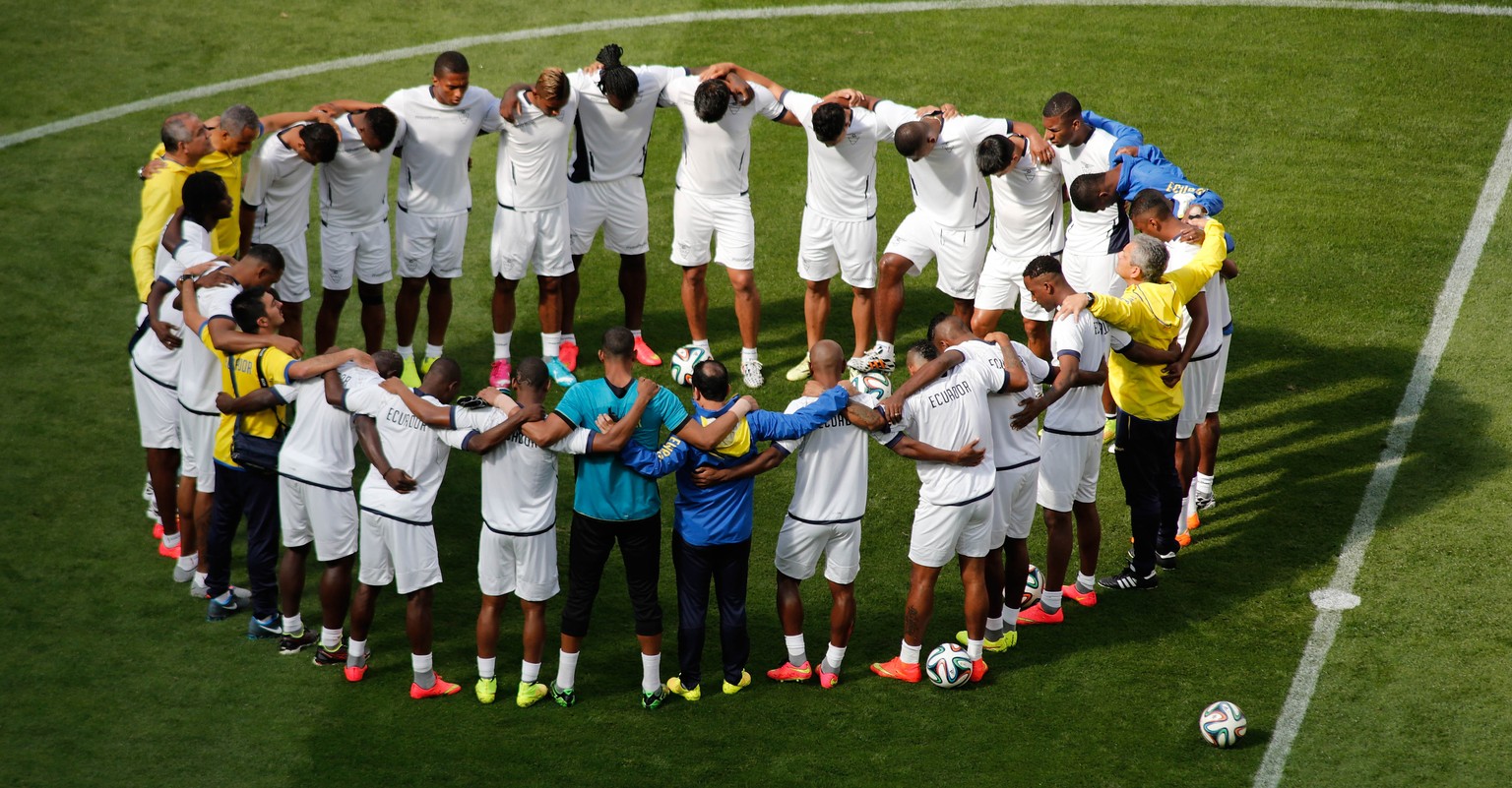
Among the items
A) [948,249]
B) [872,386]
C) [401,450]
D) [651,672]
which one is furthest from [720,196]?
[651,672]

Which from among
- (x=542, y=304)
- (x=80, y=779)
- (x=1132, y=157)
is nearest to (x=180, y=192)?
(x=542, y=304)

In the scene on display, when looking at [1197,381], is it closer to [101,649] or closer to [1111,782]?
[1111,782]

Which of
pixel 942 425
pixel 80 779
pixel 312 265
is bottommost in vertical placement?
pixel 80 779

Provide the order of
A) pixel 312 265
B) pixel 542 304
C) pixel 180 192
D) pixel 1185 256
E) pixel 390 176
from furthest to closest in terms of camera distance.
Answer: pixel 390 176, pixel 312 265, pixel 542 304, pixel 180 192, pixel 1185 256

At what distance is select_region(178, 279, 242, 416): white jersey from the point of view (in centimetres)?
879

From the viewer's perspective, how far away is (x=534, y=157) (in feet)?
36.6

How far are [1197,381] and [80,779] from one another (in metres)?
7.18

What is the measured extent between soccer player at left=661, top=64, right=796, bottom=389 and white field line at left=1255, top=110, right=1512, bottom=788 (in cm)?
460

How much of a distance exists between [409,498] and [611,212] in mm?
4134

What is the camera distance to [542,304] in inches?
457

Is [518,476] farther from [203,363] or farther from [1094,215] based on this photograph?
[1094,215]

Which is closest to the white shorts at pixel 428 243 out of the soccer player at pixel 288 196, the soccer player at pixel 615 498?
the soccer player at pixel 288 196

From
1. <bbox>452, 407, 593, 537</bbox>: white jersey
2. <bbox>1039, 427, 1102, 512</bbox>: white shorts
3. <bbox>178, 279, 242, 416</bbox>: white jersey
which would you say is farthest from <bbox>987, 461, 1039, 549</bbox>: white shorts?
<bbox>178, 279, 242, 416</bbox>: white jersey

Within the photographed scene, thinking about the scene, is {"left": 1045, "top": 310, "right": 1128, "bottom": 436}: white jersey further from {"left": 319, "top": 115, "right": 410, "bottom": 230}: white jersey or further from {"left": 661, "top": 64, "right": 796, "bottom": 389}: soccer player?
{"left": 319, "top": 115, "right": 410, "bottom": 230}: white jersey
